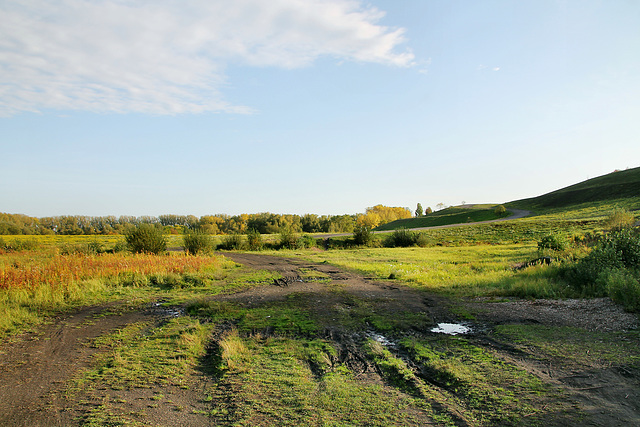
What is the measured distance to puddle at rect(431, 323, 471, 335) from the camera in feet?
20.7

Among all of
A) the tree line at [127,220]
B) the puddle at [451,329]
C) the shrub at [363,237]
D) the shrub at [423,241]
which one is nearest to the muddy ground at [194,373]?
the puddle at [451,329]

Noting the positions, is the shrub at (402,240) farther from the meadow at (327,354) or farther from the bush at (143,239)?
the meadow at (327,354)

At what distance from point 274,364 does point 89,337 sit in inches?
152

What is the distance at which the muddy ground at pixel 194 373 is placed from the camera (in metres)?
3.54

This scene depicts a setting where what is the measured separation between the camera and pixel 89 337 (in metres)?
6.22

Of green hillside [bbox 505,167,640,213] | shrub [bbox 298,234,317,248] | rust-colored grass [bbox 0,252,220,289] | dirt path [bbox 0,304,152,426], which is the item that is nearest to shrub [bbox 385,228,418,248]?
shrub [bbox 298,234,317,248]

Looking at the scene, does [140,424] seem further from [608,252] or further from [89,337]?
[608,252]

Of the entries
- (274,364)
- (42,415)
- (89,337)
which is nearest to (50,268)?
(89,337)

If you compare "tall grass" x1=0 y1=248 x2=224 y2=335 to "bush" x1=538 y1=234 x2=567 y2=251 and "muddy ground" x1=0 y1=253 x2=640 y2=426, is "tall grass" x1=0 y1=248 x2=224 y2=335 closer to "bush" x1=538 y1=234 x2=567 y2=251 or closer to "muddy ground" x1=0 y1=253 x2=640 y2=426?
"muddy ground" x1=0 y1=253 x2=640 y2=426

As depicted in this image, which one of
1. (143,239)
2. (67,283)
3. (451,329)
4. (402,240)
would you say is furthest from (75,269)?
(402,240)

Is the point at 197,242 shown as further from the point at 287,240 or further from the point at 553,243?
the point at 553,243

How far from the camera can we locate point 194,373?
462 cm

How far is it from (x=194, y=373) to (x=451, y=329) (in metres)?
4.67

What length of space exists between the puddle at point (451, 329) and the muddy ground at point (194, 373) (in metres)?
0.22
